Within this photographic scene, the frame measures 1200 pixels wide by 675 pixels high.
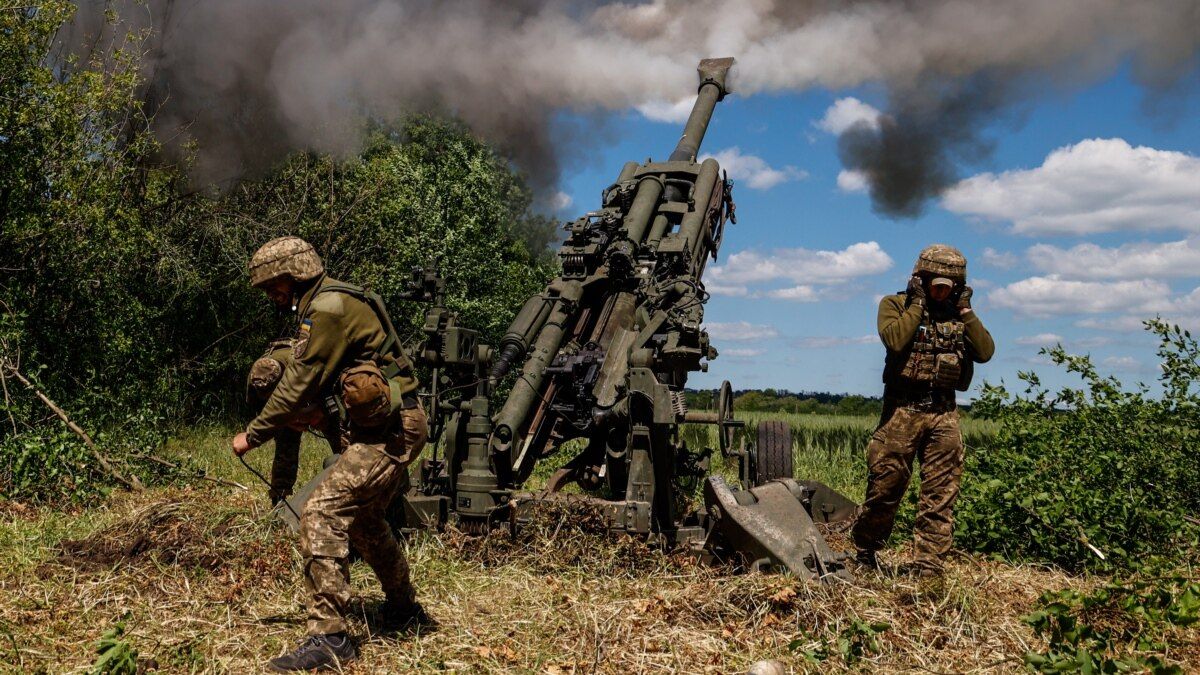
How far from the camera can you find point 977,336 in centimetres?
590

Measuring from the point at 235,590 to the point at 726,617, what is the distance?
8.70 ft

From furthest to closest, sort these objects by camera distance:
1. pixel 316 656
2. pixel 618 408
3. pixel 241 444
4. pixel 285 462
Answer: pixel 618 408 < pixel 285 462 < pixel 241 444 < pixel 316 656

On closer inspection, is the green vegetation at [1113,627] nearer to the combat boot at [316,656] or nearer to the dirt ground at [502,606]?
the dirt ground at [502,606]

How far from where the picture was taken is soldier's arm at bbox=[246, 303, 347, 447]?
177 inches

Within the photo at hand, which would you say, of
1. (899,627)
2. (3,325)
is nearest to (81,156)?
(3,325)

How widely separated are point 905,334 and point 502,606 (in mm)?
2764

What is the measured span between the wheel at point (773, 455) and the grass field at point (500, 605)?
1.83 meters

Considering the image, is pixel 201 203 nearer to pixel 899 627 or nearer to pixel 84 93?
pixel 84 93

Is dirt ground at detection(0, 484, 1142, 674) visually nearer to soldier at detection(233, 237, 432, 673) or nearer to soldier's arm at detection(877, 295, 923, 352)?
soldier at detection(233, 237, 432, 673)

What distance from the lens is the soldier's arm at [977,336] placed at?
5902 mm

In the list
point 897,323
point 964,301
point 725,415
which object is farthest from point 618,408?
point 964,301

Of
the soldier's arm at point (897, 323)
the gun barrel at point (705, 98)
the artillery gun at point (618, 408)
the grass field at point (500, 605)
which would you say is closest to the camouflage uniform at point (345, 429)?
the grass field at point (500, 605)

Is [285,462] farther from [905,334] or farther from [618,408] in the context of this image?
[905,334]

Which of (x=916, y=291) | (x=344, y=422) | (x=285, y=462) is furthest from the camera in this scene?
(x=285, y=462)
